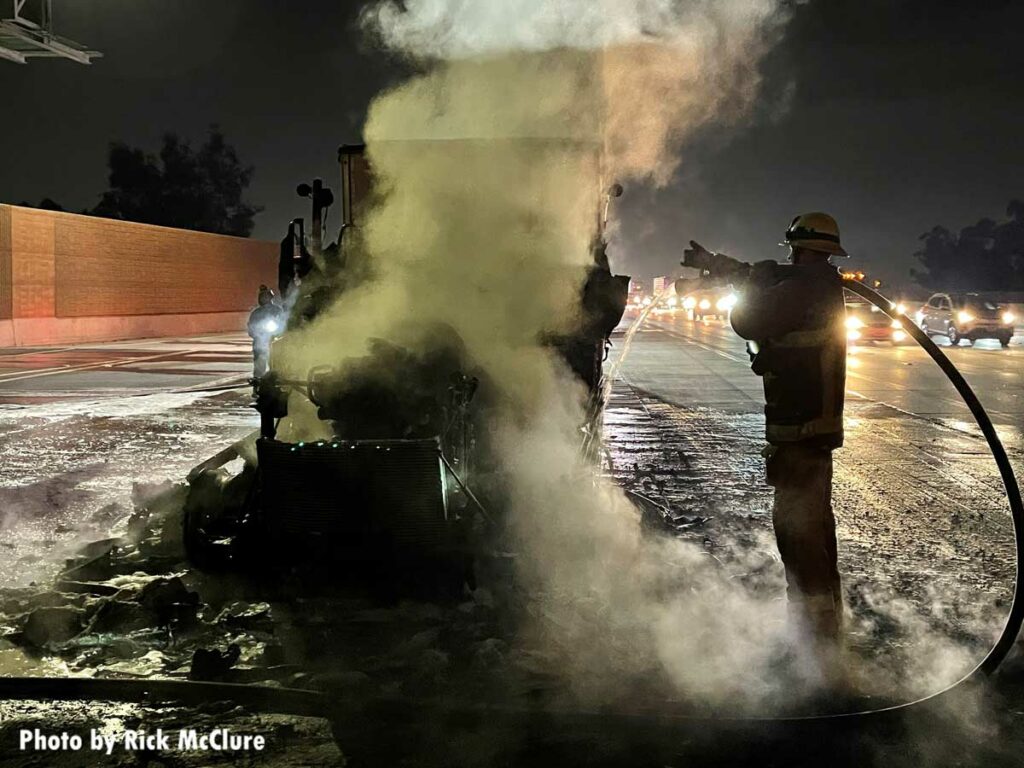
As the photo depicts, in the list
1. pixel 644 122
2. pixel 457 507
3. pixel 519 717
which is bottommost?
pixel 519 717

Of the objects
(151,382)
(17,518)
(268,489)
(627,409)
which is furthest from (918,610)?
(151,382)

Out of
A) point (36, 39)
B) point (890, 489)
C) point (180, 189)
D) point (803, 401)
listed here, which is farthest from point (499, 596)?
point (180, 189)

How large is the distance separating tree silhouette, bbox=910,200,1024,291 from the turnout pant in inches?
2896

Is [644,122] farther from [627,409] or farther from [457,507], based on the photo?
[627,409]

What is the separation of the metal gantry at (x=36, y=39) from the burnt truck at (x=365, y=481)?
1039 centimetres

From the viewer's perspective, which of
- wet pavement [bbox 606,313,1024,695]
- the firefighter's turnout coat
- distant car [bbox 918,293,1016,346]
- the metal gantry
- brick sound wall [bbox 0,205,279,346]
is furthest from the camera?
brick sound wall [bbox 0,205,279,346]

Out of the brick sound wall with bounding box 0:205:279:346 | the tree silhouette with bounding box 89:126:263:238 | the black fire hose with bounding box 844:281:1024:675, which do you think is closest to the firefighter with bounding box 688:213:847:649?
the black fire hose with bounding box 844:281:1024:675

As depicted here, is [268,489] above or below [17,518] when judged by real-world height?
above

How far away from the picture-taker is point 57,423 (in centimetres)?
1128

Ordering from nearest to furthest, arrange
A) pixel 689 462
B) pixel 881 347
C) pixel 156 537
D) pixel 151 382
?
pixel 156 537 → pixel 689 462 → pixel 151 382 → pixel 881 347

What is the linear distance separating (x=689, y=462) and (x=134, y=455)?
18.5 ft

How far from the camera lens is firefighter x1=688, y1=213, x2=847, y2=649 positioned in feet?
12.0

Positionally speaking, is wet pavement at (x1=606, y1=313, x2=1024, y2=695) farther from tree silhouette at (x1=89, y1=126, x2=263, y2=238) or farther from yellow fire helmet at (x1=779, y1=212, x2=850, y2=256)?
tree silhouette at (x1=89, y1=126, x2=263, y2=238)

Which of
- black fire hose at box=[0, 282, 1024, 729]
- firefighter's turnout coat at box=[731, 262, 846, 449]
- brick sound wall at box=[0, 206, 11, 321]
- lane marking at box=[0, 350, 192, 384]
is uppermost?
brick sound wall at box=[0, 206, 11, 321]
